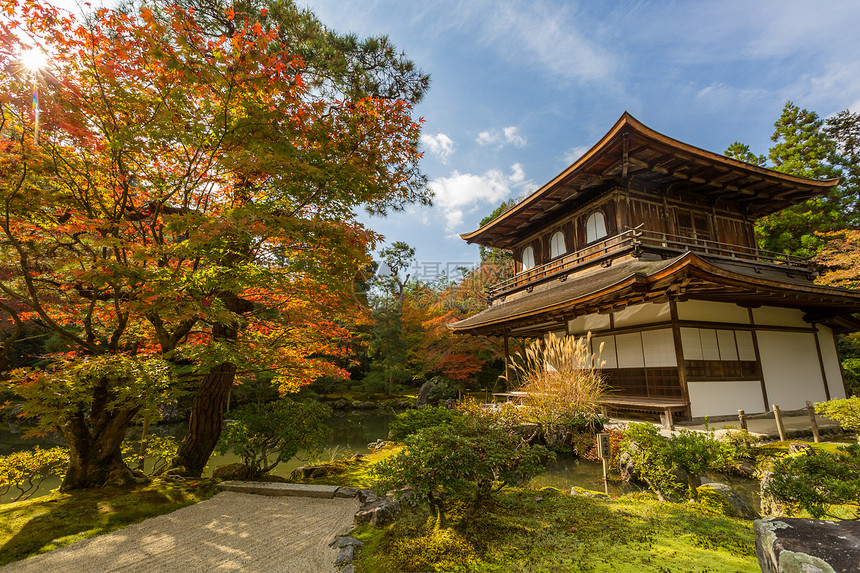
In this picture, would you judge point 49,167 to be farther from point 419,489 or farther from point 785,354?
point 785,354

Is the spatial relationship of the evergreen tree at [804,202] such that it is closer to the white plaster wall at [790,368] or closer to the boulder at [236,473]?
the white plaster wall at [790,368]

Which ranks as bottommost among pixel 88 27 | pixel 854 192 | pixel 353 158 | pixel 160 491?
pixel 160 491

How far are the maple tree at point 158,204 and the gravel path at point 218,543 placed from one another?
1072mm

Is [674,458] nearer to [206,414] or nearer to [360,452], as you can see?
[206,414]

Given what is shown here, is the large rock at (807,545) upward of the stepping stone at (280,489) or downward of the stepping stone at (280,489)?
upward

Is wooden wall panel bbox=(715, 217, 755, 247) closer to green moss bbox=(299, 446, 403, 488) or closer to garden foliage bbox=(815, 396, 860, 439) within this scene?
garden foliage bbox=(815, 396, 860, 439)

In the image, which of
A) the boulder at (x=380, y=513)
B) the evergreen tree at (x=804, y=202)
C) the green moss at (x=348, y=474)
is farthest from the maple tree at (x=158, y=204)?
the evergreen tree at (x=804, y=202)

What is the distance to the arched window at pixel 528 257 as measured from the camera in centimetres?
1098

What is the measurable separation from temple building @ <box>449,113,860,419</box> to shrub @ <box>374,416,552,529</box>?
3962mm

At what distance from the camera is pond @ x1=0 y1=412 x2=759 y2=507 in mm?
4395

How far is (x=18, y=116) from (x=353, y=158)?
Result: 283 centimetres

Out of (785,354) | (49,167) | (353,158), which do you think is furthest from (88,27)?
(785,354)

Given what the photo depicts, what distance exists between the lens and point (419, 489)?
7.86 ft

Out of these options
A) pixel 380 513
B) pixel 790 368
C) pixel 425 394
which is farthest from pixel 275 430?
pixel 425 394
